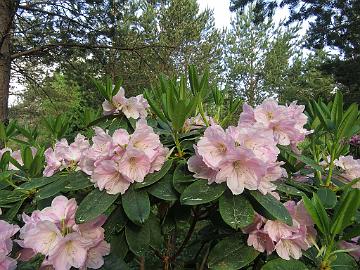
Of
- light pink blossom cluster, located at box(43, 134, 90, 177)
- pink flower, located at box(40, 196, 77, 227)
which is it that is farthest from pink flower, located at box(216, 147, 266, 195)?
light pink blossom cluster, located at box(43, 134, 90, 177)

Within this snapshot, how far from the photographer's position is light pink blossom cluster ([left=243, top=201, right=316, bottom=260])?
80 cm

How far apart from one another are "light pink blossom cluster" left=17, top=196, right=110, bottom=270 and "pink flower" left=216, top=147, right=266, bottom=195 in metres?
0.28

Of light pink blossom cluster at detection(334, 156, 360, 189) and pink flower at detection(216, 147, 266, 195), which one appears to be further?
light pink blossom cluster at detection(334, 156, 360, 189)

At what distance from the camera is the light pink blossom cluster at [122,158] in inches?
31.5

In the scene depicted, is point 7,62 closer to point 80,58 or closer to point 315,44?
point 80,58

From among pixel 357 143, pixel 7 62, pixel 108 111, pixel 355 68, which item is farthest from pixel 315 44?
pixel 108 111

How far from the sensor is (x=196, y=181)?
791 millimetres

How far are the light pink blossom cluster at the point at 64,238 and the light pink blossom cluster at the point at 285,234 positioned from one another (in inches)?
12.4

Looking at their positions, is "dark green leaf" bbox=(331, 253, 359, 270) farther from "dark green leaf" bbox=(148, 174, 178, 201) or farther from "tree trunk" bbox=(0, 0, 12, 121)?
"tree trunk" bbox=(0, 0, 12, 121)

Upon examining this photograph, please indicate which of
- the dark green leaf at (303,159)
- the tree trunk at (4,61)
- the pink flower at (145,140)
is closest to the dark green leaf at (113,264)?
the pink flower at (145,140)

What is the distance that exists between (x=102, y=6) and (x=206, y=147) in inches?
230

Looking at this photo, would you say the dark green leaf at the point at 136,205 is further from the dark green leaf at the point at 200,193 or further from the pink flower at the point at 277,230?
the pink flower at the point at 277,230

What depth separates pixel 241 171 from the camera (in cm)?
76

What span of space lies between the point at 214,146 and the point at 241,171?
8cm
